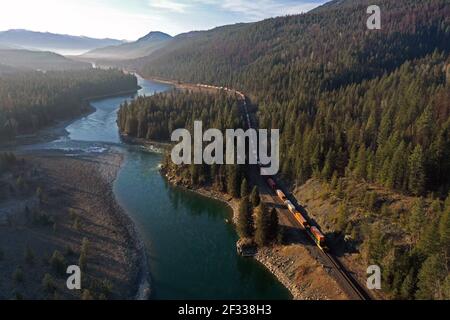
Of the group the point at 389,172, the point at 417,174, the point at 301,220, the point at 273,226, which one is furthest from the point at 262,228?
the point at 417,174

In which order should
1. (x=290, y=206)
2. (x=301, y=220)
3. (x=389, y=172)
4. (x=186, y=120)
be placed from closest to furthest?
(x=389, y=172) → (x=301, y=220) → (x=290, y=206) → (x=186, y=120)

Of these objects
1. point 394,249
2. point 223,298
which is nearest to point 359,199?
point 394,249

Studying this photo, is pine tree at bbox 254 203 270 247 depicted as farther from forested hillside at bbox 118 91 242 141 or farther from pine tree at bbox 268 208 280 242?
forested hillside at bbox 118 91 242 141

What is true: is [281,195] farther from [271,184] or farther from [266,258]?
[266,258]

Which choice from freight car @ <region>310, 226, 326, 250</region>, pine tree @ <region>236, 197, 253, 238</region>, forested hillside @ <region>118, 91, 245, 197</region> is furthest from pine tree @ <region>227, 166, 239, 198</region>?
freight car @ <region>310, 226, 326, 250</region>

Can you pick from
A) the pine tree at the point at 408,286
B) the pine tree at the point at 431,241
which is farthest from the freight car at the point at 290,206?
the pine tree at the point at 408,286

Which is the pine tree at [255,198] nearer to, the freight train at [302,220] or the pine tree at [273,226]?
the freight train at [302,220]

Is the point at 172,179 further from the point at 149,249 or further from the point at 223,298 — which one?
the point at 223,298
